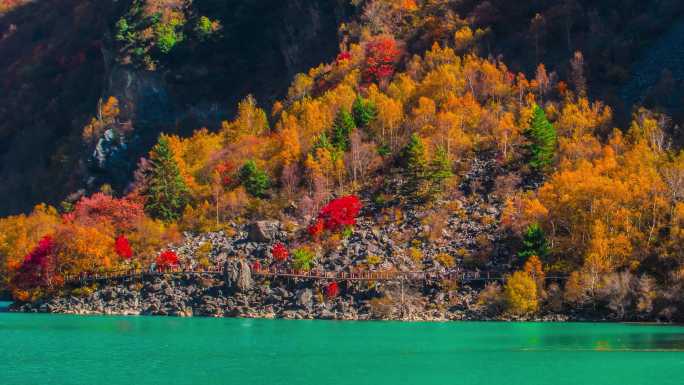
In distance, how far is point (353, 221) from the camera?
9819 centimetres

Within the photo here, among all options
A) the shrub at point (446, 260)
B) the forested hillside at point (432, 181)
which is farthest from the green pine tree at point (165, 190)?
the shrub at point (446, 260)

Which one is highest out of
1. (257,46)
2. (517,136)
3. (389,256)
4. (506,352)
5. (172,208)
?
(257,46)

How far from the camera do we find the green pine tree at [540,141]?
333 ft

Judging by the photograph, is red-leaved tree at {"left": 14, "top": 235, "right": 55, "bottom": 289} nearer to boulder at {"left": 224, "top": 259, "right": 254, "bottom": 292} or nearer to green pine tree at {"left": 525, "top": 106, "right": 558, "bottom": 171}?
boulder at {"left": 224, "top": 259, "right": 254, "bottom": 292}

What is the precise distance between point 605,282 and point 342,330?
24.0 metres

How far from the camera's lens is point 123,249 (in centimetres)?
10206

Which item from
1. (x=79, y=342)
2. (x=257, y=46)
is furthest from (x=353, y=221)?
(x=257, y=46)

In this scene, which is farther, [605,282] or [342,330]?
[605,282]

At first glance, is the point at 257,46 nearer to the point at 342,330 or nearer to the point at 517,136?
the point at 517,136

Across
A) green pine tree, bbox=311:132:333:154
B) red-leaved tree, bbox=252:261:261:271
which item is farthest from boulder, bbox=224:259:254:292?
green pine tree, bbox=311:132:333:154

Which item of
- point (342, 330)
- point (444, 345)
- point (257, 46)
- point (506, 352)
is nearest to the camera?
point (506, 352)

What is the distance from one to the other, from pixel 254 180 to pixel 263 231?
13.1 metres

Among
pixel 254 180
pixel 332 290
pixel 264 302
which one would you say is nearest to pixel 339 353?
pixel 332 290

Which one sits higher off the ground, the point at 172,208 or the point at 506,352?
the point at 172,208
